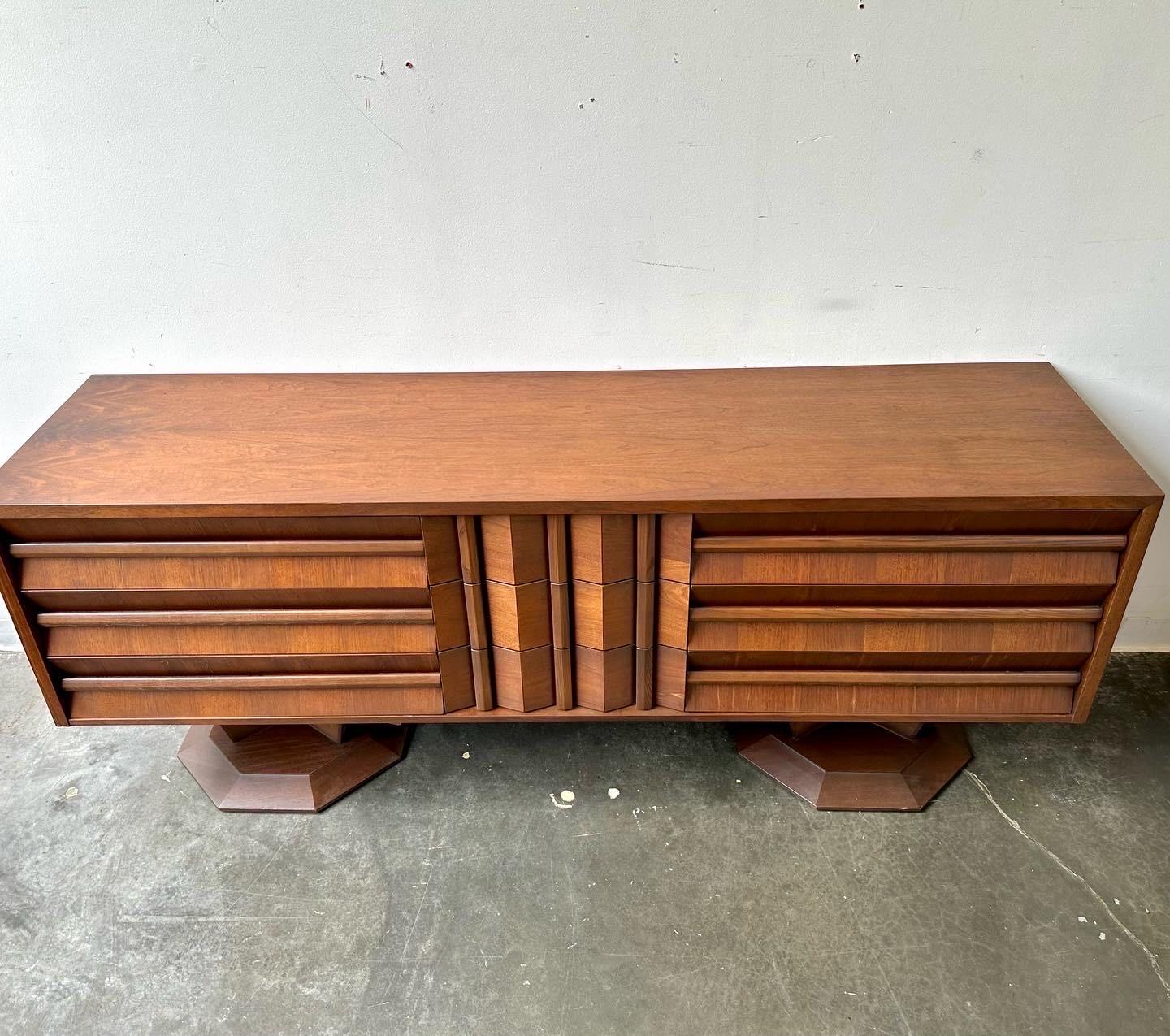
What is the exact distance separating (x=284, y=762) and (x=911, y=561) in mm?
1265

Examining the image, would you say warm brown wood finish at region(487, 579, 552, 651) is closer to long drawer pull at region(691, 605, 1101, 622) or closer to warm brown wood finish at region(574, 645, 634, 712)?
warm brown wood finish at region(574, 645, 634, 712)

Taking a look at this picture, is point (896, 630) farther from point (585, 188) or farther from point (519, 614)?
point (585, 188)

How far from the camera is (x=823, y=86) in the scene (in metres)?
1.42

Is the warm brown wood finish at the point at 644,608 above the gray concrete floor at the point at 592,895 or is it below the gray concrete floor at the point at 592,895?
above

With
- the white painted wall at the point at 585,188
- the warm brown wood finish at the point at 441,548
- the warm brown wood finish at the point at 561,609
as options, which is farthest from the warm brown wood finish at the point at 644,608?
the white painted wall at the point at 585,188

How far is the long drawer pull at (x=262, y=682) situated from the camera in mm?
1492

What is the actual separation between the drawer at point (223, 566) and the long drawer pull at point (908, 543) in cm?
48

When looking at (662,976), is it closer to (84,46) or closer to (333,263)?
(333,263)

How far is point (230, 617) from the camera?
4.66 ft

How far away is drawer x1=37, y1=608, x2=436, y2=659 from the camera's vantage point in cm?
142

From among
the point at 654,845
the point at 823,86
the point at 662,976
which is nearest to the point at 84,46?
the point at 823,86

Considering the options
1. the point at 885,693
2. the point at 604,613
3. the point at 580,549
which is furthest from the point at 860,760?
the point at 580,549

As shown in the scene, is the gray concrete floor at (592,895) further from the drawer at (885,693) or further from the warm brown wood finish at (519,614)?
the warm brown wood finish at (519,614)

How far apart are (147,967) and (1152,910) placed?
1712mm
